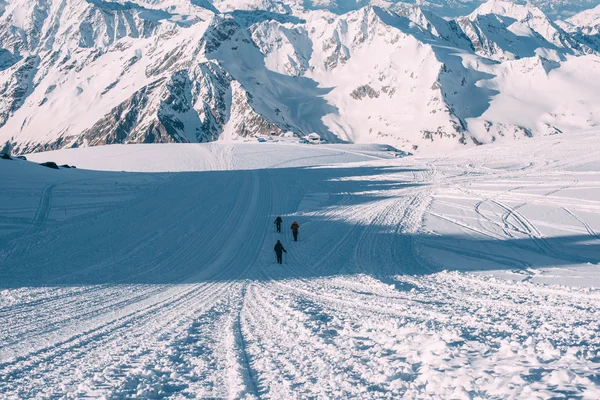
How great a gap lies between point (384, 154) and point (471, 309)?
289 ft

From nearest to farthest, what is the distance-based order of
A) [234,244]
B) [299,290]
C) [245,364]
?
[245,364]
[299,290]
[234,244]

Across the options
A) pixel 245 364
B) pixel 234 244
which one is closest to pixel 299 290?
pixel 245 364

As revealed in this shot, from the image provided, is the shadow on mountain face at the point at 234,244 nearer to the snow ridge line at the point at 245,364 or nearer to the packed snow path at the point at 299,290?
the packed snow path at the point at 299,290

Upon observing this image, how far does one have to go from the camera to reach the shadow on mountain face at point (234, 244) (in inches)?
717

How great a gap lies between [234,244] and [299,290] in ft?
31.3

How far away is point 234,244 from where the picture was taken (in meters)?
23.8

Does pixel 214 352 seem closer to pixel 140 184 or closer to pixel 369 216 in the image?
pixel 369 216

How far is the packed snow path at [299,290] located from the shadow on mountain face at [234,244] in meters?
0.15

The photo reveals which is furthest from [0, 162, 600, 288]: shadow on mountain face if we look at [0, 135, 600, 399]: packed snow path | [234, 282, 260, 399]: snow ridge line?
[234, 282, 260, 399]: snow ridge line

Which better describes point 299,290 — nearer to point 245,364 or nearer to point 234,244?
point 245,364

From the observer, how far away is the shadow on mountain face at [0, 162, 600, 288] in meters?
18.2

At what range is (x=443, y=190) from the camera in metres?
41.1

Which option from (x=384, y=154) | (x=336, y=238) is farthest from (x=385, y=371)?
(x=384, y=154)

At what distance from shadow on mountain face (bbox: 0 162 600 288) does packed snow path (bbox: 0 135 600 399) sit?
150 millimetres
